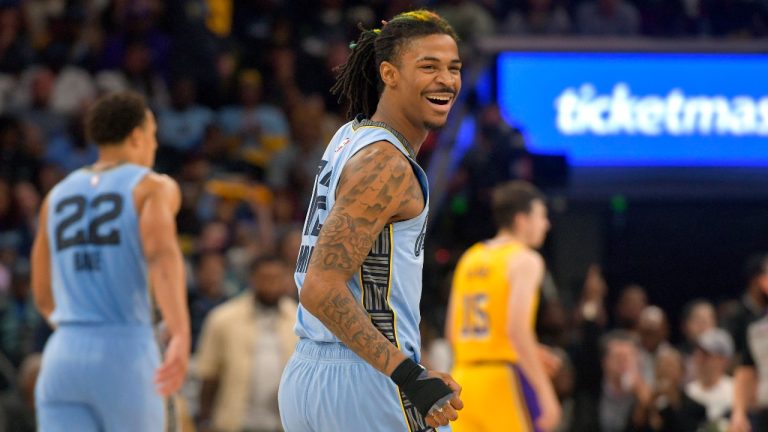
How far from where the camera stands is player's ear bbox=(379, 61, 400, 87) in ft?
11.8

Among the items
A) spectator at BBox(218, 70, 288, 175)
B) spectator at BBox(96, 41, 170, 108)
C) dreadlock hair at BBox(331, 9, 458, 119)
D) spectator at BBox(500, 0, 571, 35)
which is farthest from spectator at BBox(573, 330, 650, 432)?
dreadlock hair at BBox(331, 9, 458, 119)

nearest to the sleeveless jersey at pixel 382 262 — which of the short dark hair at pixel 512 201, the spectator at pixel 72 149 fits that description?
the short dark hair at pixel 512 201

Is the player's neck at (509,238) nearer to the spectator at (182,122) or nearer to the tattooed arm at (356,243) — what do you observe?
the tattooed arm at (356,243)

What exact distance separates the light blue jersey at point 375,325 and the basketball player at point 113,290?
158 cm

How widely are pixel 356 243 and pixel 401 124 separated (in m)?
0.44

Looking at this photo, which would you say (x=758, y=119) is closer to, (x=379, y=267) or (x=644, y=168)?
(x=644, y=168)

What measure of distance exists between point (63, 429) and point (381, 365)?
2082mm

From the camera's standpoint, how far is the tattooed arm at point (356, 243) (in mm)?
3295

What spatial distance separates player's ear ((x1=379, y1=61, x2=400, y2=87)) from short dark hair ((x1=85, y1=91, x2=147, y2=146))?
75.5 inches

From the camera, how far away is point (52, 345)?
16.6 feet

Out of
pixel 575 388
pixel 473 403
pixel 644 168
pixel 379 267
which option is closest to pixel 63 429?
pixel 379 267

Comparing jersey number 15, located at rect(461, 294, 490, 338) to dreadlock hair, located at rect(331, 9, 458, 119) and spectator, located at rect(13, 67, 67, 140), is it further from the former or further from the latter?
spectator, located at rect(13, 67, 67, 140)

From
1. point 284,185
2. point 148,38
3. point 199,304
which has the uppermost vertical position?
point 148,38

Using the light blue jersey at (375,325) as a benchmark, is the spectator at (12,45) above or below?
above
